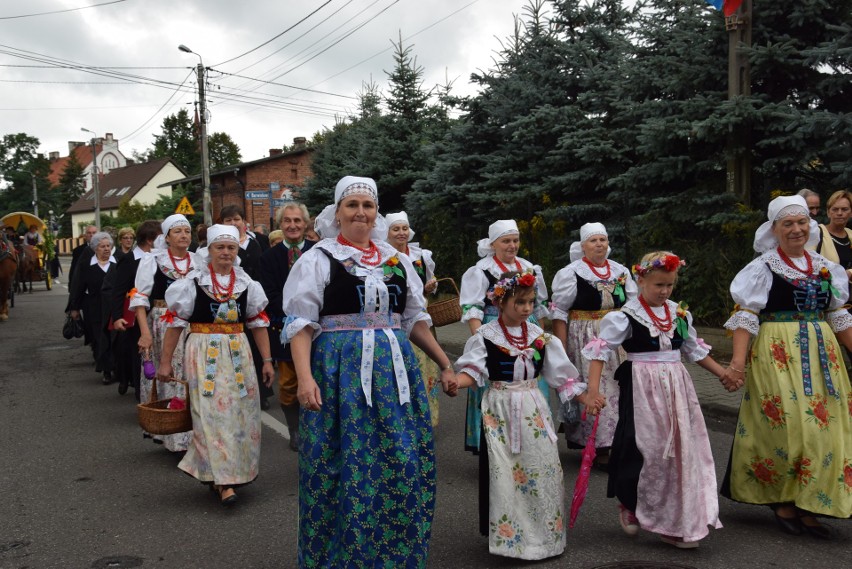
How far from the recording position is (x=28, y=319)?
68.8 ft

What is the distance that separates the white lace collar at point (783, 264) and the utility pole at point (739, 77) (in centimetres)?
598

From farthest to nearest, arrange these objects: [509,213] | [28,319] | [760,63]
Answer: [28,319] < [509,213] < [760,63]

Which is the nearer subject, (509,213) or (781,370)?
(781,370)

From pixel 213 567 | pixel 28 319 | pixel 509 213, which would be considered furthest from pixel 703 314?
pixel 28 319

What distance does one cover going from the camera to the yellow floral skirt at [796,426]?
5.03 meters

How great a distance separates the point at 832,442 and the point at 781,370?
1.62ft

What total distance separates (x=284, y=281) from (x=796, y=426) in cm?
422

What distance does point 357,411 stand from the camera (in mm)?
4180

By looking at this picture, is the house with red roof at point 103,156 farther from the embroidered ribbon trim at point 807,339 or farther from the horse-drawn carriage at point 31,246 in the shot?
the embroidered ribbon trim at point 807,339

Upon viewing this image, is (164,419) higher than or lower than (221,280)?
lower

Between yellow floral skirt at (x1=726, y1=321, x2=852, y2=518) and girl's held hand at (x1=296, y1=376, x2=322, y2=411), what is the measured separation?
2.80 m

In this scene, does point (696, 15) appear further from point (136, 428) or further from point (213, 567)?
point (213, 567)

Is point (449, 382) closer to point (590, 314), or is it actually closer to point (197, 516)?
point (197, 516)

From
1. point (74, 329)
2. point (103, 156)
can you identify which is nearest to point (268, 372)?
point (74, 329)
